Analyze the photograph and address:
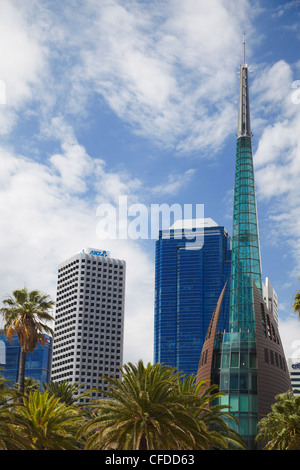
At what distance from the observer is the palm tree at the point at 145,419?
44469 millimetres

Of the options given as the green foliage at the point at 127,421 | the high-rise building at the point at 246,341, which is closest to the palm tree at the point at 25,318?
the green foliage at the point at 127,421

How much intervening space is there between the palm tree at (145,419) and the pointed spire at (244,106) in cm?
8024

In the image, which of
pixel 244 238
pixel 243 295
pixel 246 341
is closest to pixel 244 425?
pixel 246 341

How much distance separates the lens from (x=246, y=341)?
323 ft

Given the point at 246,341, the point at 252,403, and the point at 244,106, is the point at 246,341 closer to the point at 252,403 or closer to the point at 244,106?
Answer: the point at 252,403

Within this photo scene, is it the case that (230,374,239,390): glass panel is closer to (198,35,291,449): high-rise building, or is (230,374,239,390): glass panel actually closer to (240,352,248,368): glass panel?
(198,35,291,449): high-rise building

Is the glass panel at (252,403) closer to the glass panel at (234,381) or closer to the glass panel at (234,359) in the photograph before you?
the glass panel at (234,381)

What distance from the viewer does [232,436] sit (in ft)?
178

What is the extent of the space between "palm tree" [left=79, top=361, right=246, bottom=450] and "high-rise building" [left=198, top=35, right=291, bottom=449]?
129ft

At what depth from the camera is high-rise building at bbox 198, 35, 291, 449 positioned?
305ft
